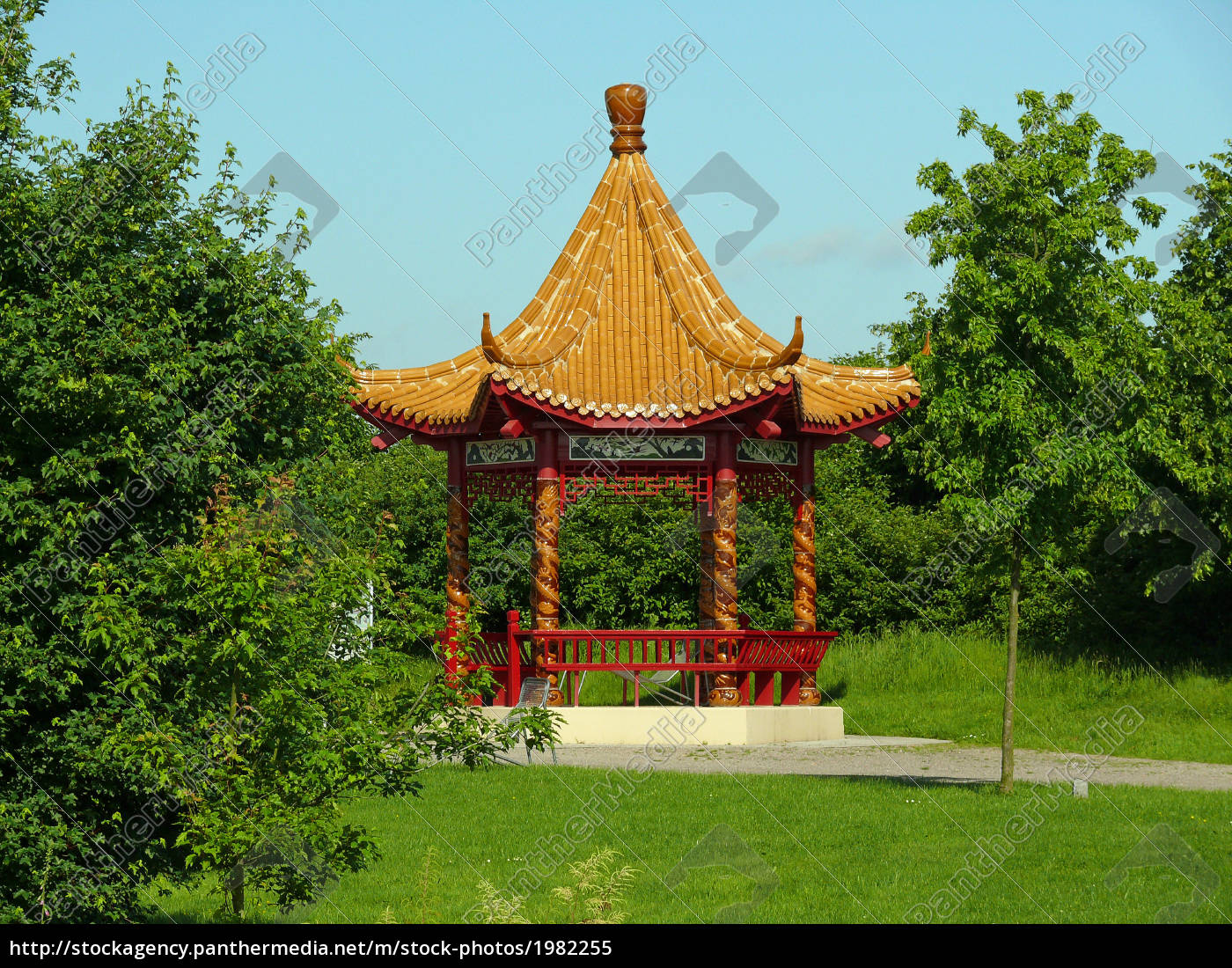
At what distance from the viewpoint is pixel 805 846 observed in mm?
11297

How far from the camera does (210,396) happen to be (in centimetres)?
870

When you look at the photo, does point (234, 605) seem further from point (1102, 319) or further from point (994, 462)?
point (1102, 319)

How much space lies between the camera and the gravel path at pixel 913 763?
15.3 m

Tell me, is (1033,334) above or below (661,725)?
above

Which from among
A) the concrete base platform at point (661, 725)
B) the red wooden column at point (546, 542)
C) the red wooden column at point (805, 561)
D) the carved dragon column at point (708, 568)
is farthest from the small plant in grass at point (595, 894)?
the red wooden column at point (805, 561)

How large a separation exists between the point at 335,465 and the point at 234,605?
6.04 ft

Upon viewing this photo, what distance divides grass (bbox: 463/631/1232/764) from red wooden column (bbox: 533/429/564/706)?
1804mm

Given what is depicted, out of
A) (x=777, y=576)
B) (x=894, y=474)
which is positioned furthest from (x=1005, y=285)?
(x=894, y=474)

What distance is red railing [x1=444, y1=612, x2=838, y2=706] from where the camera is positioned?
17.9 m

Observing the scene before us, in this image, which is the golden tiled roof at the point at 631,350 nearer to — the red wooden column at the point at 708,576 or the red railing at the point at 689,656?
the red wooden column at the point at 708,576

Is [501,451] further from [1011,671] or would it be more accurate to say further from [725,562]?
[1011,671]

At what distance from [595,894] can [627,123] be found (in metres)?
13.6

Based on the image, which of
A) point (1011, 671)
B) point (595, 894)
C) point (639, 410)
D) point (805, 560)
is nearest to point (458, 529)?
point (639, 410)

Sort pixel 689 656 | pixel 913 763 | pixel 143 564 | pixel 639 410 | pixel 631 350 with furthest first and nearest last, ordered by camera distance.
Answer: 1. pixel 631 350
2. pixel 689 656
3. pixel 639 410
4. pixel 913 763
5. pixel 143 564
